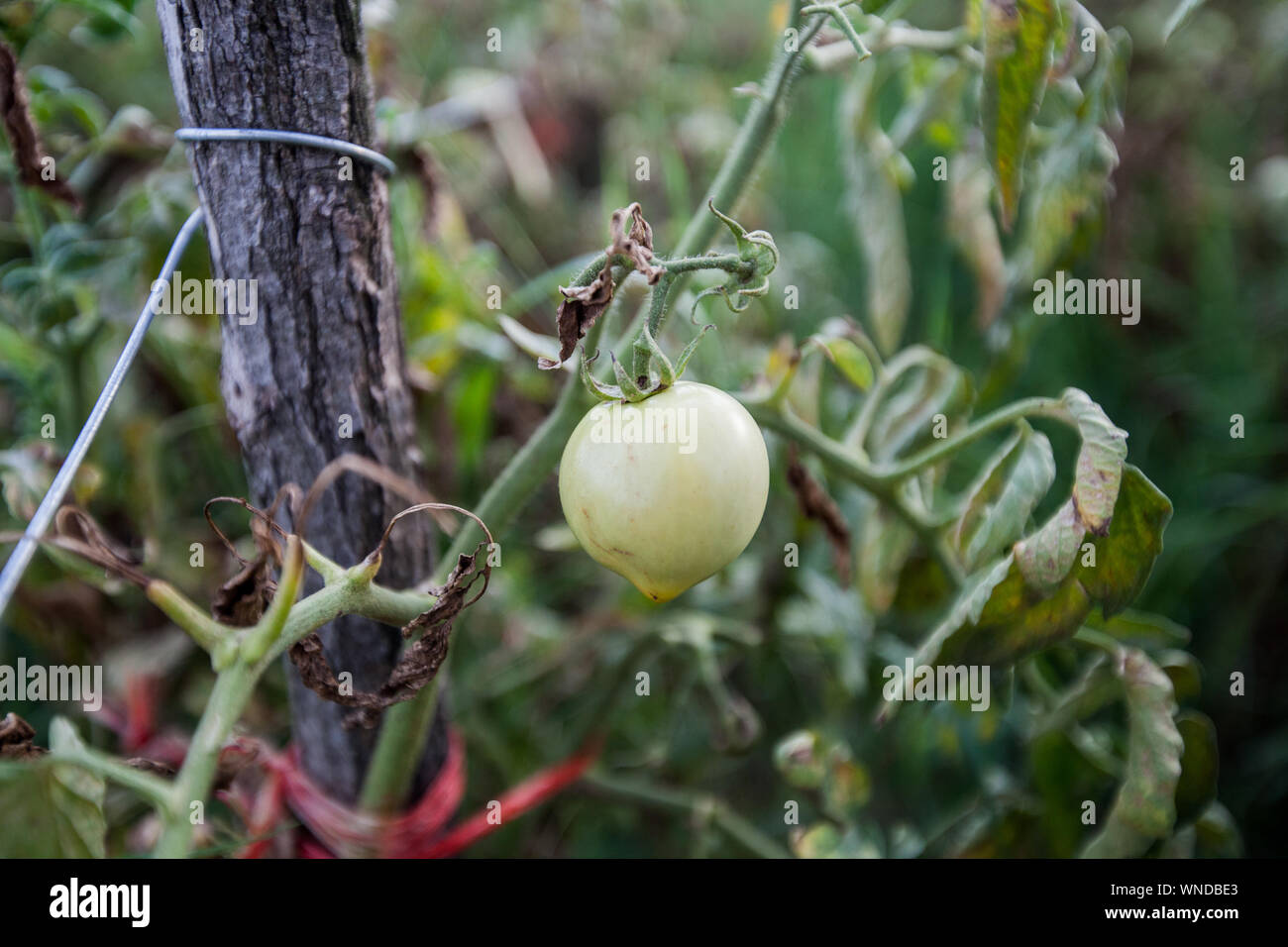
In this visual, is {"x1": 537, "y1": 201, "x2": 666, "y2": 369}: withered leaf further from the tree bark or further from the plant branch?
the plant branch

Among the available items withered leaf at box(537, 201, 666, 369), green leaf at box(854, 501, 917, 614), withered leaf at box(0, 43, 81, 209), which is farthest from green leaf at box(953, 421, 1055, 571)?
withered leaf at box(0, 43, 81, 209)

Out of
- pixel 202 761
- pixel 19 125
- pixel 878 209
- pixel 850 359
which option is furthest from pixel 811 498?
pixel 19 125

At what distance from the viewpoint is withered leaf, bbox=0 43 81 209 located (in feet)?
1.88

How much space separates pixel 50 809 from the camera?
0.40 meters

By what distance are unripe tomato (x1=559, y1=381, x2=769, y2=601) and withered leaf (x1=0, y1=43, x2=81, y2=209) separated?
433 millimetres

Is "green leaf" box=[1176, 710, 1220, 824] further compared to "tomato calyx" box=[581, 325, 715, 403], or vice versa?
"green leaf" box=[1176, 710, 1220, 824]

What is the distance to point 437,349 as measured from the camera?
0.82 meters

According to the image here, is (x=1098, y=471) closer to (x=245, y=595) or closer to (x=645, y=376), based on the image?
(x=645, y=376)

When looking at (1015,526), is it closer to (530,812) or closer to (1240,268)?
(530,812)

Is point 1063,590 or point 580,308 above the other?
point 580,308

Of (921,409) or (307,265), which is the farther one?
(921,409)

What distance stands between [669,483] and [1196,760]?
48 centimetres
